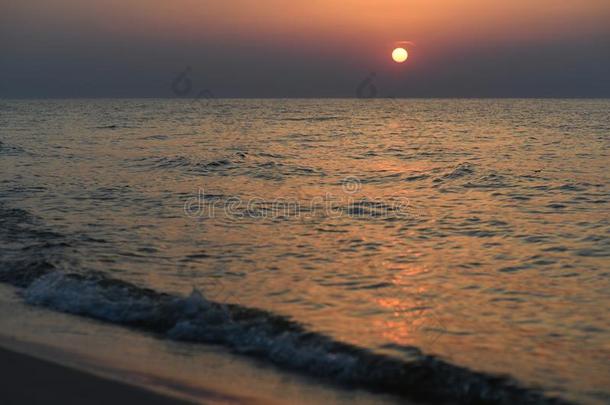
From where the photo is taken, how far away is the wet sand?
5672 mm

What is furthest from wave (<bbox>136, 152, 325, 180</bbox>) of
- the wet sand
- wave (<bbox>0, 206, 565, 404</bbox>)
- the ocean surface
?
the wet sand

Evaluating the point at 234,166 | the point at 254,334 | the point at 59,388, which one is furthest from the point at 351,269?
the point at 234,166

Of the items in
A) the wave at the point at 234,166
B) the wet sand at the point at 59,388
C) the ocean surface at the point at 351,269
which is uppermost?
the wave at the point at 234,166

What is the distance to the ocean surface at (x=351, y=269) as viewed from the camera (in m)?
7.23

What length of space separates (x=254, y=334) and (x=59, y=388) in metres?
2.68

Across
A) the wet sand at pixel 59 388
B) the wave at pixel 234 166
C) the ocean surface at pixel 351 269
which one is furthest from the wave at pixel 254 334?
the wave at pixel 234 166

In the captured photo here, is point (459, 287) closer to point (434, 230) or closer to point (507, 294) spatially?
point (507, 294)

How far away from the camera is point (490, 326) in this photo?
827 centimetres

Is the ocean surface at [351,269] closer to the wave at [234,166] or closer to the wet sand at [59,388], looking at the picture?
the wave at [234,166]

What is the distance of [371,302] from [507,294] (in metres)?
2.06

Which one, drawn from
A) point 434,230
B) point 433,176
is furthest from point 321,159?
point 434,230

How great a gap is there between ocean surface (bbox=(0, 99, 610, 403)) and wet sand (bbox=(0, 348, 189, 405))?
189 centimetres

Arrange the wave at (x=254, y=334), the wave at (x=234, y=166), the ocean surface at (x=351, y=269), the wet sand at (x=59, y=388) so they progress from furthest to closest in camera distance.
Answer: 1. the wave at (x=234, y=166)
2. the ocean surface at (x=351, y=269)
3. the wave at (x=254, y=334)
4. the wet sand at (x=59, y=388)

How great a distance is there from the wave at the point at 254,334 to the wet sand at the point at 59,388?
1883 millimetres
